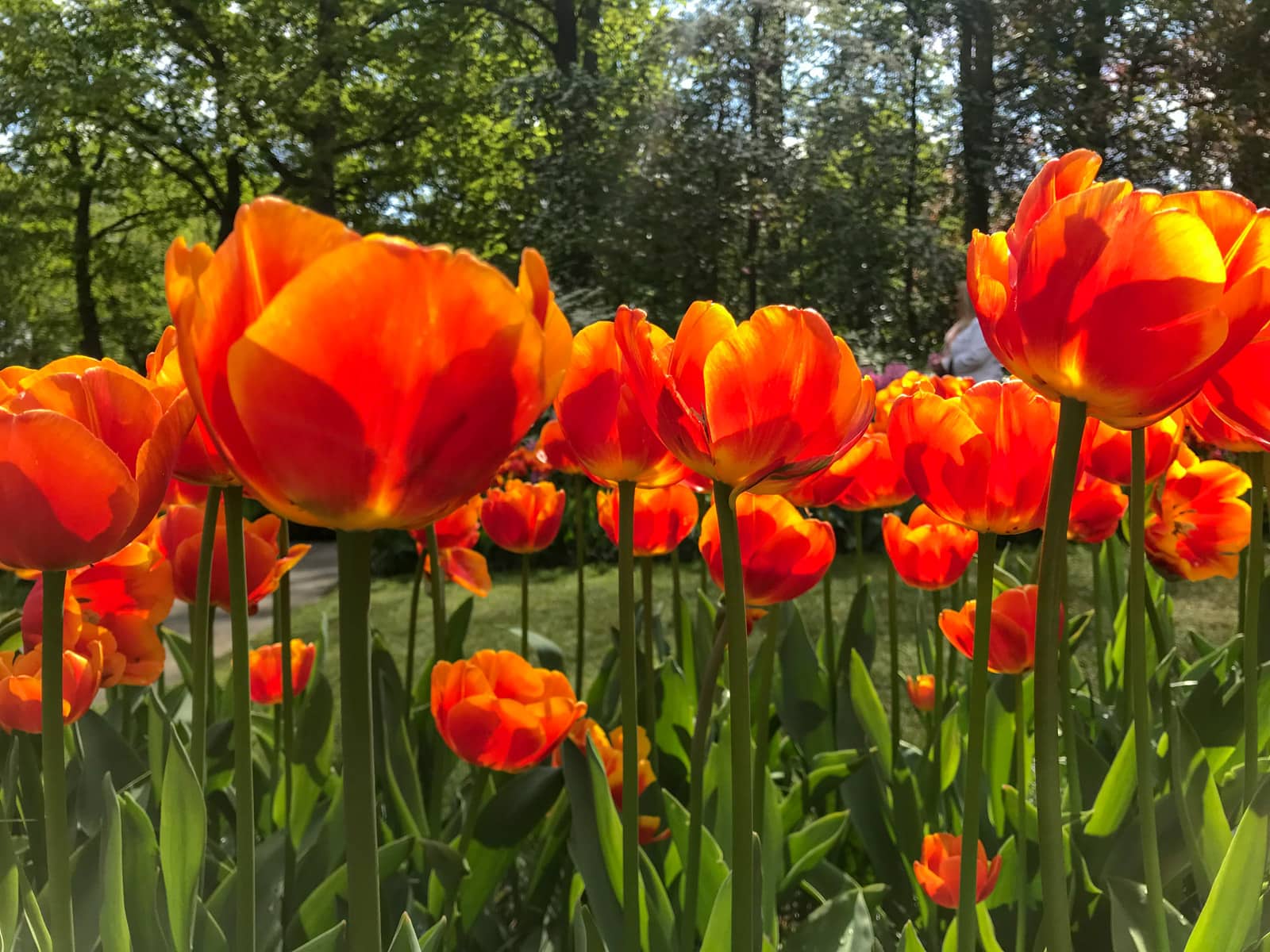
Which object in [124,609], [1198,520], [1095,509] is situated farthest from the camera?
[1198,520]

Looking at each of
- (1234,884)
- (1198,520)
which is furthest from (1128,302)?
(1198,520)

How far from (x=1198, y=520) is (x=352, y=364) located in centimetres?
135

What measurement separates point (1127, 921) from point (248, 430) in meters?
0.82

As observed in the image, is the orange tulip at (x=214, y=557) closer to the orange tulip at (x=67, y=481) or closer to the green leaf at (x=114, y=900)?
the green leaf at (x=114, y=900)

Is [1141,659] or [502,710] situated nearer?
[1141,659]

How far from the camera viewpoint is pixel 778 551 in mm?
887

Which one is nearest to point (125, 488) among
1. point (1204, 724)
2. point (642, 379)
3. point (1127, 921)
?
point (642, 379)

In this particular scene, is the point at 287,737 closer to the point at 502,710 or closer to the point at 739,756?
the point at 502,710

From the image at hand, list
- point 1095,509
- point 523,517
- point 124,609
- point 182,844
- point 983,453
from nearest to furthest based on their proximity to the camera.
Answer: point 983,453 → point 182,844 → point 124,609 → point 1095,509 → point 523,517

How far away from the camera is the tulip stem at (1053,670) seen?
0.52 meters

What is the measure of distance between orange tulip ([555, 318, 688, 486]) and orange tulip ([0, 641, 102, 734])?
1.52ft

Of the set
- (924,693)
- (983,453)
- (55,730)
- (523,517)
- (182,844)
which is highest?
(983,453)

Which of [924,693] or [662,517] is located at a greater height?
[662,517]

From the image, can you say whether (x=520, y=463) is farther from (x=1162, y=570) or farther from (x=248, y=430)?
(x=248, y=430)
